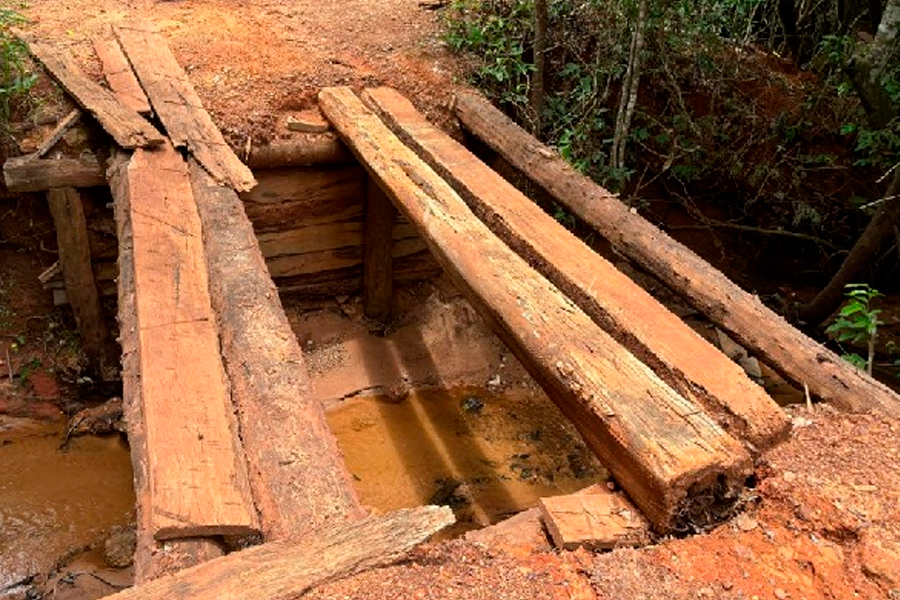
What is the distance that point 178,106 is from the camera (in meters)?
5.11

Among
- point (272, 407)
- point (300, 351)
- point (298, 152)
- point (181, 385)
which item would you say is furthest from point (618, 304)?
point (298, 152)

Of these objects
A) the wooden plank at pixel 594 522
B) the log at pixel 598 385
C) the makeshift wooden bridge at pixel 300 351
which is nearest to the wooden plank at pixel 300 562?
the makeshift wooden bridge at pixel 300 351

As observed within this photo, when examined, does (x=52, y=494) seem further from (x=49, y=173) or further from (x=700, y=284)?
(x=700, y=284)

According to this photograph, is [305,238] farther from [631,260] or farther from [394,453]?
[631,260]

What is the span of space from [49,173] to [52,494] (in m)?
1.99

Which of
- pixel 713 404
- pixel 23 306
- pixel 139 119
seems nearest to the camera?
pixel 713 404

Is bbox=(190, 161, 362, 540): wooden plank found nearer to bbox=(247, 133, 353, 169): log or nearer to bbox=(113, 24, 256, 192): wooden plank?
bbox=(113, 24, 256, 192): wooden plank

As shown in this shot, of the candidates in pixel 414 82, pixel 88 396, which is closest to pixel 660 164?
pixel 414 82

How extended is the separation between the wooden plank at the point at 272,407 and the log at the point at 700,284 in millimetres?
1923

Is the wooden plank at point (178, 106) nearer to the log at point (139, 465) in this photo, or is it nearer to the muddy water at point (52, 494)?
the log at point (139, 465)

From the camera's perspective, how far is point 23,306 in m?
5.58

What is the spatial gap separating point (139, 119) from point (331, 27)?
2550 millimetres

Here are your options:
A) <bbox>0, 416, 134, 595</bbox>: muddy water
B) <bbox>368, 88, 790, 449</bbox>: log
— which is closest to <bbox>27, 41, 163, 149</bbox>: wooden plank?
<bbox>368, 88, 790, 449</bbox>: log

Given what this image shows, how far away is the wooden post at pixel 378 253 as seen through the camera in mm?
6152
